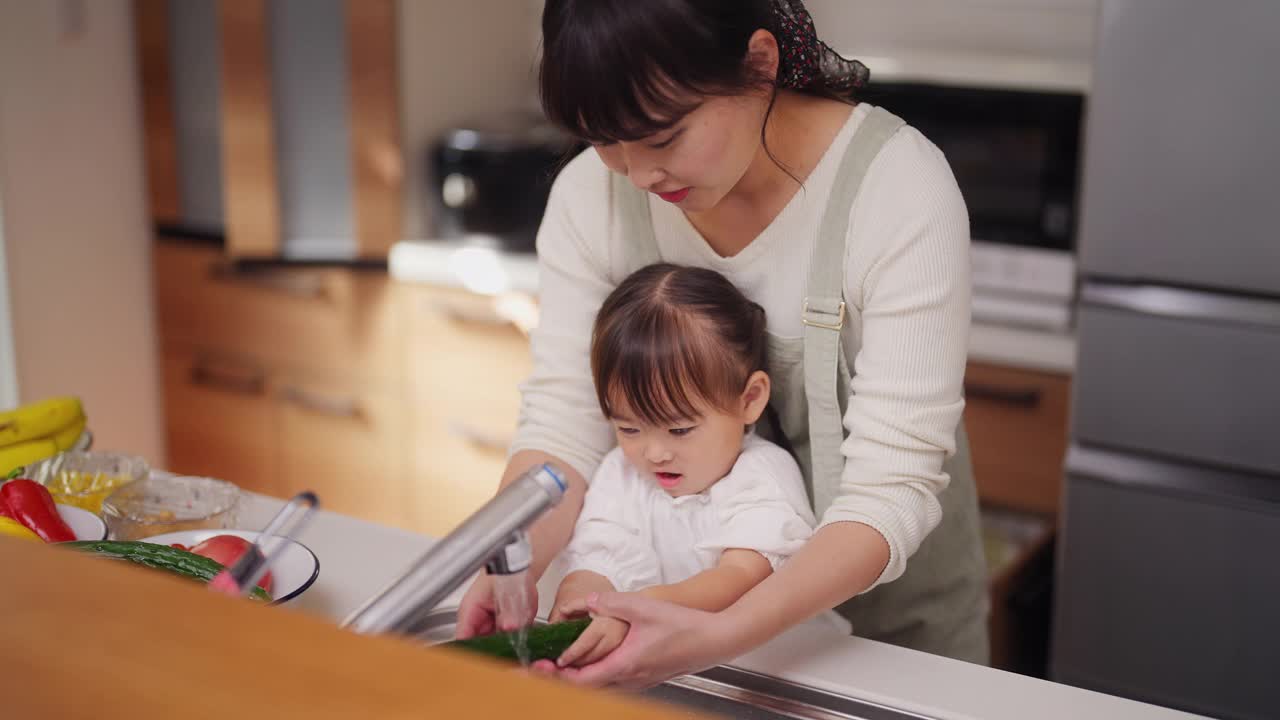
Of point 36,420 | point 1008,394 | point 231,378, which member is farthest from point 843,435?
point 231,378

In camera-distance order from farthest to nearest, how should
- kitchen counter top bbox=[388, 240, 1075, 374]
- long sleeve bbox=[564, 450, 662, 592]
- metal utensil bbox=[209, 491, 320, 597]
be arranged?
kitchen counter top bbox=[388, 240, 1075, 374] → long sleeve bbox=[564, 450, 662, 592] → metal utensil bbox=[209, 491, 320, 597]

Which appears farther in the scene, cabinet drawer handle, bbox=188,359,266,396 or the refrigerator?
cabinet drawer handle, bbox=188,359,266,396

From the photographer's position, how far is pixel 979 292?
2.34m

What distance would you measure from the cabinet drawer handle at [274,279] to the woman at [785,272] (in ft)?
5.51

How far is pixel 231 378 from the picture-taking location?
3.08 meters

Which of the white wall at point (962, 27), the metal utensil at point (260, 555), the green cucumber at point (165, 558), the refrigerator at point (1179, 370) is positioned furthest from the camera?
the white wall at point (962, 27)

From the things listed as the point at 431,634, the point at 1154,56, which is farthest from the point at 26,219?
the point at 1154,56

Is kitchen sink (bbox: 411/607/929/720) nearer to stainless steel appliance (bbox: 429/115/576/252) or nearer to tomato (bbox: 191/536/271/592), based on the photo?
tomato (bbox: 191/536/271/592)

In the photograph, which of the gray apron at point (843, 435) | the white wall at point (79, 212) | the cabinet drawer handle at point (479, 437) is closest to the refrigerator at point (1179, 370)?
the gray apron at point (843, 435)

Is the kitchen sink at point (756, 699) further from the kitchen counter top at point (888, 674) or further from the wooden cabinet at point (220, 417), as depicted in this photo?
the wooden cabinet at point (220, 417)

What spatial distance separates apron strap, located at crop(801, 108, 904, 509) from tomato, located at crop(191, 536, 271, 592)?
52 centimetres

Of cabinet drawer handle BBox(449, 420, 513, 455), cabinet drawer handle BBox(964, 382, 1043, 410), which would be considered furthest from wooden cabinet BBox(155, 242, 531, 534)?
cabinet drawer handle BBox(964, 382, 1043, 410)

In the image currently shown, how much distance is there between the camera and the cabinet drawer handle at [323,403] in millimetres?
2955

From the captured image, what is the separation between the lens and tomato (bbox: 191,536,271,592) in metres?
1.11
